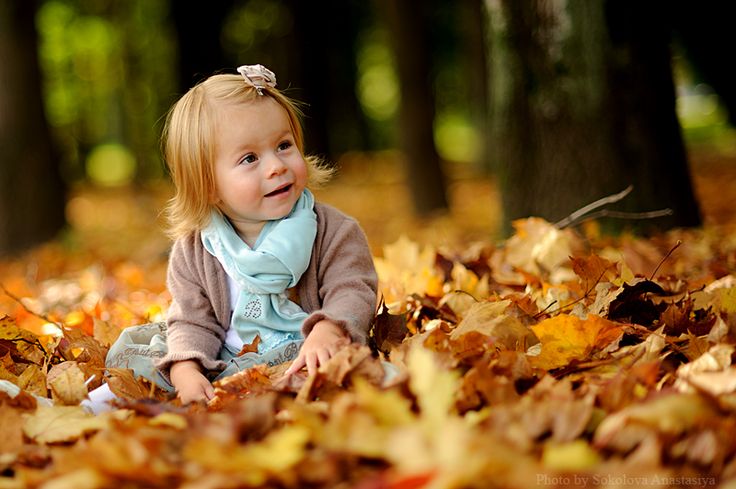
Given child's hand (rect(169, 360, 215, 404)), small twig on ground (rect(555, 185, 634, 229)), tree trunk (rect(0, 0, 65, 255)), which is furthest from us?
tree trunk (rect(0, 0, 65, 255))

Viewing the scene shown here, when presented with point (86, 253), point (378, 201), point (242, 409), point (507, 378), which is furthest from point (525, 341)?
point (378, 201)

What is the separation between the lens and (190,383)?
2.27 meters

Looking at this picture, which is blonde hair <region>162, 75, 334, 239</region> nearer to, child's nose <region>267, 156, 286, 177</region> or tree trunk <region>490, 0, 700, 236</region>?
child's nose <region>267, 156, 286, 177</region>

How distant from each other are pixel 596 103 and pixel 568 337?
2.63m

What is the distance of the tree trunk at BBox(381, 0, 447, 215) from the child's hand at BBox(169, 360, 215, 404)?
21.4ft

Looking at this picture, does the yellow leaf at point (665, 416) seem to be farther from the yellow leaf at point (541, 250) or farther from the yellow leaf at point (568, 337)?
the yellow leaf at point (541, 250)

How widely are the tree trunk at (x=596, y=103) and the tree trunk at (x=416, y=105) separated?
152 inches

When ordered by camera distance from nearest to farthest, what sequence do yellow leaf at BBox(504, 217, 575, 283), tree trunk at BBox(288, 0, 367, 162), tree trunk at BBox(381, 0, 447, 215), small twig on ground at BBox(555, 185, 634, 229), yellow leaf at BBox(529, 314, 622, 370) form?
yellow leaf at BBox(529, 314, 622, 370), yellow leaf at BBox(504, 217, 575, 283), small twig on ground at BBox(555, 185, 634, 229), tree trunk at BBox(381, 0, 447, 215), tree trunk at BBox(288, 0, 367, 162)

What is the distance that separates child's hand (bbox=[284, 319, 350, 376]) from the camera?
2.16 metres

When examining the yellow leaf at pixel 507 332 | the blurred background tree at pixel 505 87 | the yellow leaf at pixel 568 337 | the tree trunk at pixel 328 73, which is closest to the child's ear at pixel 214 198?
the blurred background tree at pixel 505 87

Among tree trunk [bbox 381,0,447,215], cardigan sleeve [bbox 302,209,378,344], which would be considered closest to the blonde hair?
cardigan sleeve [bbox 302,209,378,344]

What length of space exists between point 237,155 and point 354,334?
0.65m

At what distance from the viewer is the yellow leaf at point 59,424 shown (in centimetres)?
183

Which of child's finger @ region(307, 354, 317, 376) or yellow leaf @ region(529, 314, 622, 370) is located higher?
yellow leaf @ region(529, 314, 622, 370)
